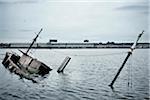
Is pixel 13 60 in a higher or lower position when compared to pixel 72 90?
higher

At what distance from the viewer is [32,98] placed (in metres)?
22.5

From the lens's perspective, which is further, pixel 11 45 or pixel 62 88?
pixel 11 45

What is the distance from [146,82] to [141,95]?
7.09 meters

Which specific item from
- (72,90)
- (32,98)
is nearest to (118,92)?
(72,90)

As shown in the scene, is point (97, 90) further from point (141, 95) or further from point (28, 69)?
point (28, 69)

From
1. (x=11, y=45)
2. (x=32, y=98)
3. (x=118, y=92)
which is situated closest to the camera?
(x=32, y=98)

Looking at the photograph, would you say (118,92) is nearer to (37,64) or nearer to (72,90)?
(72,90)

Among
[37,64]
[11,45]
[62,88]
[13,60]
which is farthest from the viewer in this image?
[11,45]

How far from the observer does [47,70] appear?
4003 cm

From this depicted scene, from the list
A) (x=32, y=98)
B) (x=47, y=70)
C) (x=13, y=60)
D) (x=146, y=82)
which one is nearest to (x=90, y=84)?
(x=146, y=82)

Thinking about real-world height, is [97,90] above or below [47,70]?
below

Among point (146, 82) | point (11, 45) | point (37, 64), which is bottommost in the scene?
point (146, 82)

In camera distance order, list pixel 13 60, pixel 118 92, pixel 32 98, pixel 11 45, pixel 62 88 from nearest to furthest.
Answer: pixel 32 98 → pixel 118 92 → pixel 62 88 → pixel 13 60 → pixel 11 45

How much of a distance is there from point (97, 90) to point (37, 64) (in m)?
16.0
